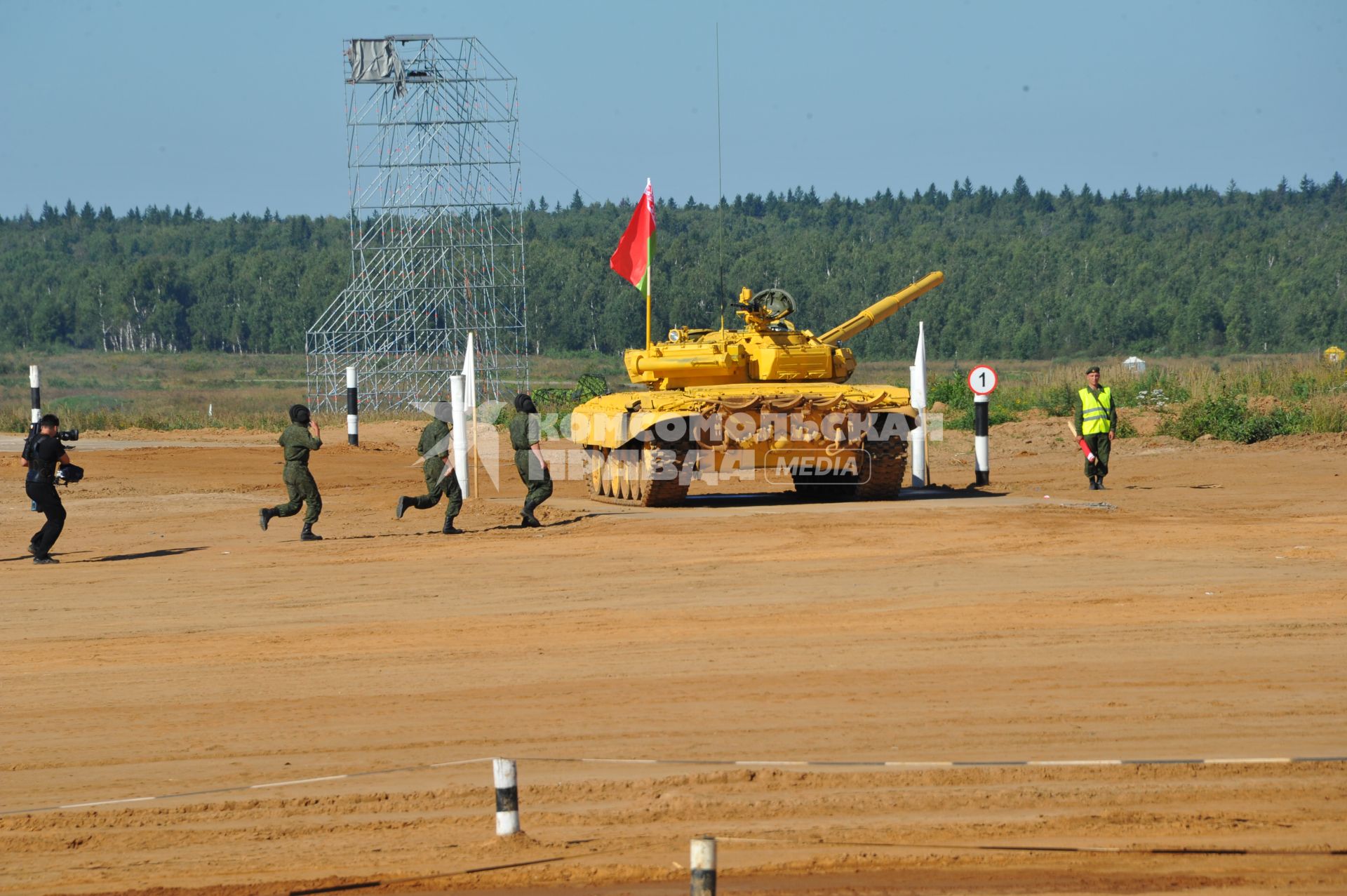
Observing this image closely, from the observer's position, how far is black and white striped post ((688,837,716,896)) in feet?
13.4

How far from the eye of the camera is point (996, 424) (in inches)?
1196

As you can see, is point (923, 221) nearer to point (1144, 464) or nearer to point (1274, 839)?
point (1144, 464)

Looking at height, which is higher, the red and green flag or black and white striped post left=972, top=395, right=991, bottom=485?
the red and green flag

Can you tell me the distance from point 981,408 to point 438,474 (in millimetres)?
6697

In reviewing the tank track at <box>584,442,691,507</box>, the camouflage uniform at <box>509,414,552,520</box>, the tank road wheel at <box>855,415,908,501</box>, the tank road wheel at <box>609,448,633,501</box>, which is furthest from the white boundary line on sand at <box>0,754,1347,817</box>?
the tank road wheel at <box>609,448,633,501</box>

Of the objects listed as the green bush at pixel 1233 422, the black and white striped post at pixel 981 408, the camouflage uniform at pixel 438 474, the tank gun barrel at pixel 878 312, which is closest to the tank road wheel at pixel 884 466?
the black and white striped post at pixel 981 408

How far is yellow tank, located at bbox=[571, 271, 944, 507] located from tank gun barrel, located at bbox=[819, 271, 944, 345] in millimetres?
1766

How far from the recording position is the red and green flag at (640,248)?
19438mm

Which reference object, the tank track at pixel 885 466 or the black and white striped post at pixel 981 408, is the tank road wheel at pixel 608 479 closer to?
the tank track at pixel 885 466

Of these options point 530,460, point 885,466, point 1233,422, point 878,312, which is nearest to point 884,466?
point 885,466

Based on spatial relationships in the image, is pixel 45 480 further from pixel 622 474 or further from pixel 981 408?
pixel 981 408

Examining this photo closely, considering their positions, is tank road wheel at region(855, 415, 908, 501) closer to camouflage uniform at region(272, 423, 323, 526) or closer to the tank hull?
the tank hull

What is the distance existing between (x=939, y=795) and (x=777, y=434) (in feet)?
35.2

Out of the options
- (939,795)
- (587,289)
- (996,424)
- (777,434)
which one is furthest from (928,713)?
(587,289)
